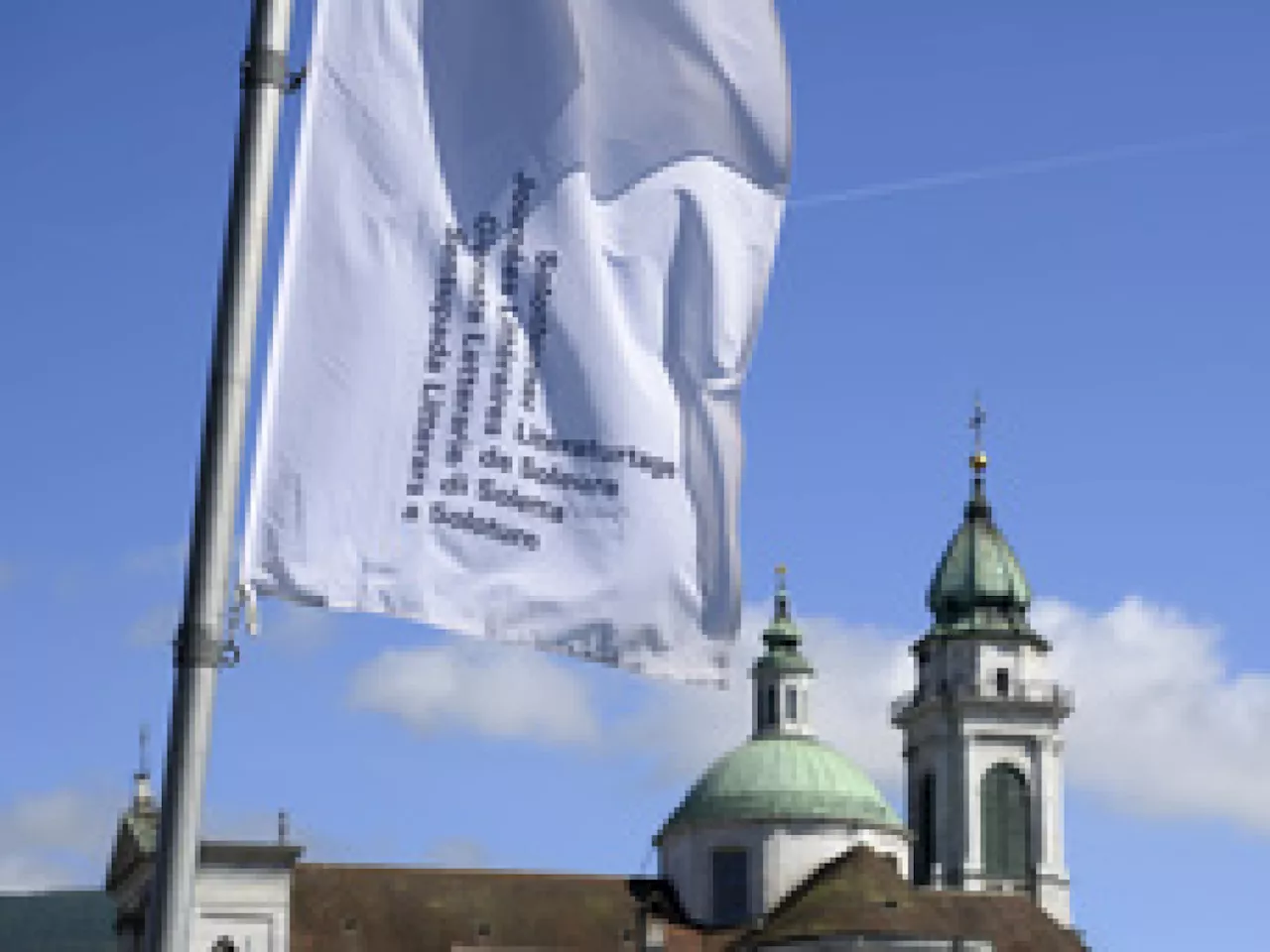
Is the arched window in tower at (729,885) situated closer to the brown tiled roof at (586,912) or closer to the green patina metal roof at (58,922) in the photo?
the brown tiled roof at (586,912)

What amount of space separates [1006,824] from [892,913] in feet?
65.7

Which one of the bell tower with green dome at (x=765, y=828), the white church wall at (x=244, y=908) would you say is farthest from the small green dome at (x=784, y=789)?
the white church wall at (x=244, y=908)

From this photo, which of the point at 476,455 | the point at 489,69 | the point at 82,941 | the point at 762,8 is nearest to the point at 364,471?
the point at 476,455

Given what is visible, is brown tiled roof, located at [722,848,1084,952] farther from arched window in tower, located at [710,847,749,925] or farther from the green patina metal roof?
the green patina metal roof

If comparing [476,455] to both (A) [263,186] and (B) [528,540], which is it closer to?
(B) [528,540]

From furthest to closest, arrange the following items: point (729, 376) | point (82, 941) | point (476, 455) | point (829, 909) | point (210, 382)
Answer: point (82, 941), point (829, 909), point (729, 376), point (476, 455), point (210, 382)

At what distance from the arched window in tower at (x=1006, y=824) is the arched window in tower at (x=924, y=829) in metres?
2.61

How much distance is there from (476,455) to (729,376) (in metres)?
1.51

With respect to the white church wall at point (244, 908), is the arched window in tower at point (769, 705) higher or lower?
higher

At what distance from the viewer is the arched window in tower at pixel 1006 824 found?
105562mm

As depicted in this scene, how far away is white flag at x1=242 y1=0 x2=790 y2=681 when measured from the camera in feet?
36.2

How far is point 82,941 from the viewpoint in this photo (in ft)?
471

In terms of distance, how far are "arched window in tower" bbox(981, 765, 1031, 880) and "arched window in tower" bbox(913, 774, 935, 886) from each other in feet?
8.56

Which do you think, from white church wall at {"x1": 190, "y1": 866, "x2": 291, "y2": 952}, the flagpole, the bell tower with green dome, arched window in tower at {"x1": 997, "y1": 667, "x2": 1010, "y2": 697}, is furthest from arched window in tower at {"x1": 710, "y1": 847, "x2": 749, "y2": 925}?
the flagpole
